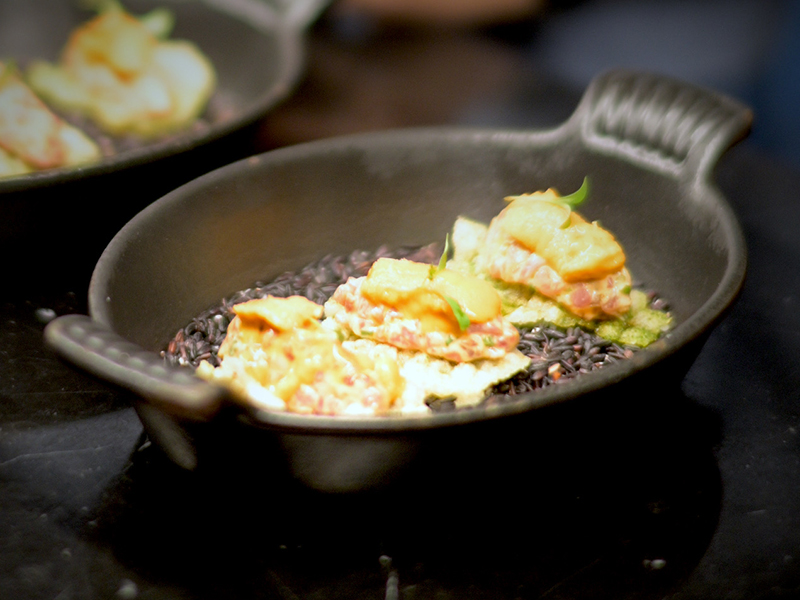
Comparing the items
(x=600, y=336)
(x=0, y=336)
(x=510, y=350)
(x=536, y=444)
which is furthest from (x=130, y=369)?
(x=600, y=336)

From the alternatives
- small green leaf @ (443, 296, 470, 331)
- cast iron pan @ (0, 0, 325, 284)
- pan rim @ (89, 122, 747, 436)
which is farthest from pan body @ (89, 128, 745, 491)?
small green leaf @ (443, 296, 470, 331)

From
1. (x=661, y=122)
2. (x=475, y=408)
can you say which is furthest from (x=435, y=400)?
(x=661, y=122)

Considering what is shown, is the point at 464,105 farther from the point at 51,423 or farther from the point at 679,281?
the point at 51,423

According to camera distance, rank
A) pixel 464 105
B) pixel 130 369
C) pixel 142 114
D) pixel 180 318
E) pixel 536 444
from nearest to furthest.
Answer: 1. pixel 130 369
2. pixel 536 444
3. pixel 180 318
4. pixel 142 114
5. pixel 464 105

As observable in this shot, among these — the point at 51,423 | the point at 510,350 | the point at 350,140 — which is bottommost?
the point at 51,423

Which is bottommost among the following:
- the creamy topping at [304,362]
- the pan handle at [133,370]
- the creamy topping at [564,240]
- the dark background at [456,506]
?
the dark background at [456,506]

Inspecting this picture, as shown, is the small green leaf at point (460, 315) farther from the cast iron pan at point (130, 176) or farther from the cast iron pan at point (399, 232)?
the cast iron pan at point (130, 176)

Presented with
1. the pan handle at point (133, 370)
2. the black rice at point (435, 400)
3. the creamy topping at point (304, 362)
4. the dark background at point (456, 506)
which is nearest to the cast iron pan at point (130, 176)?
the dark background at point (456, 506)
